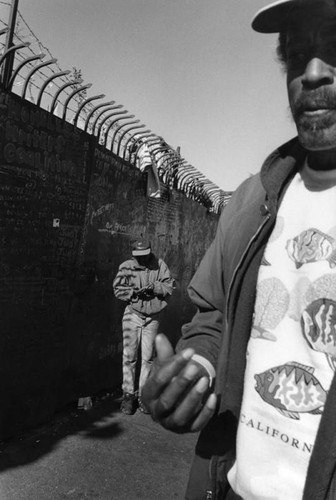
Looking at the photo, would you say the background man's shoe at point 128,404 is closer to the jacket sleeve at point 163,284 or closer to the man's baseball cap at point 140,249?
the jacket sleeve at point 163,284

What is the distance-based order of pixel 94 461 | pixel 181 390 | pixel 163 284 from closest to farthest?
pixel 181 390 → pixel 94 461 → pixel 163 284

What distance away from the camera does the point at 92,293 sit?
5.89 m

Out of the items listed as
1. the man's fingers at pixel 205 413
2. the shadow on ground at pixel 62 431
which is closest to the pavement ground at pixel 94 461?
the shadow on ground at pixel 62 431

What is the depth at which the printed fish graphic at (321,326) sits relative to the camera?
130 cm

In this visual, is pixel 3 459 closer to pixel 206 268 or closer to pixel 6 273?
pixel 6 273

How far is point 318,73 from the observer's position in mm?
1401

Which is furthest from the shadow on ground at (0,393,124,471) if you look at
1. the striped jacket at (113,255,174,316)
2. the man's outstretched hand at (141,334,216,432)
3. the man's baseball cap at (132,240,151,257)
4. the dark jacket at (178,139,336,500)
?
the man's outstretched hand at (141,334,216,432)

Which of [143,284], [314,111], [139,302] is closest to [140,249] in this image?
[143,284]

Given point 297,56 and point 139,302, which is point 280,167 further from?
point 139,302

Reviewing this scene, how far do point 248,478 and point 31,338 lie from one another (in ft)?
12.0

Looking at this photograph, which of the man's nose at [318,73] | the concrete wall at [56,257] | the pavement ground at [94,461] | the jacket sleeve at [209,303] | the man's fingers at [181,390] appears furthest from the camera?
the concrete wall at [56,257]

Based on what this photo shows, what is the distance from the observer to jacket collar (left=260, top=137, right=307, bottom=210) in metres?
1.58

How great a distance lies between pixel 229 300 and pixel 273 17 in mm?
881

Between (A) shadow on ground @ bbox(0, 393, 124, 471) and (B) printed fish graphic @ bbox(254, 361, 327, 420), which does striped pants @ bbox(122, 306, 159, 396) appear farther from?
(B) printed fish graphic @ bbox(254, 361, 327, 420)
